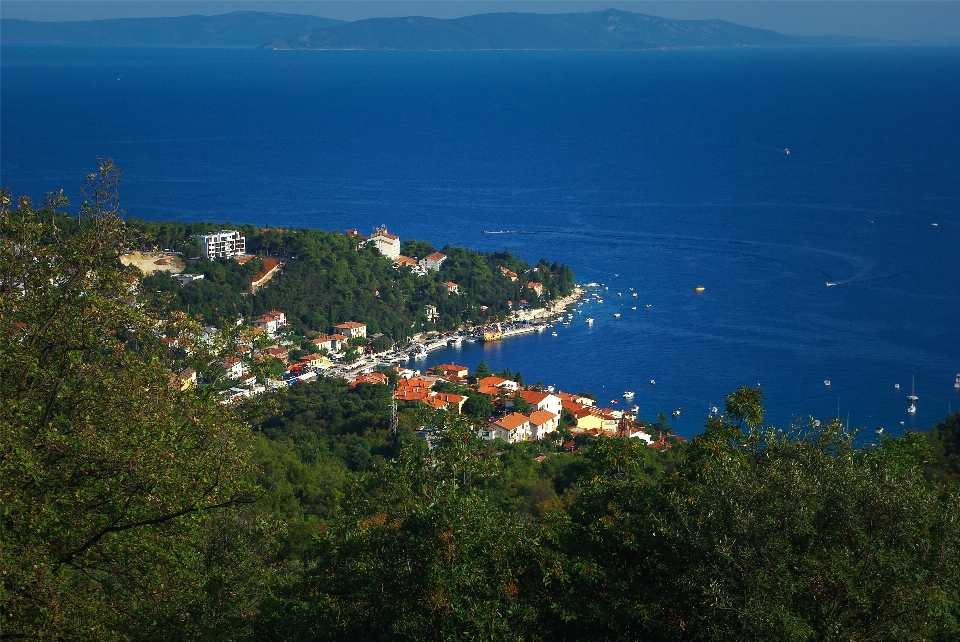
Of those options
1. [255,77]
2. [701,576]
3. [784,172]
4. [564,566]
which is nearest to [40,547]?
[564,566]

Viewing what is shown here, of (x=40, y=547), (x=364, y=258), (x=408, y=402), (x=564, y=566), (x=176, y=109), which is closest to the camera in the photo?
(x=40, y=547)

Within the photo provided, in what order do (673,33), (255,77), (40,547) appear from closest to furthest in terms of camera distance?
(40,547)
(255,77)
(673,33)

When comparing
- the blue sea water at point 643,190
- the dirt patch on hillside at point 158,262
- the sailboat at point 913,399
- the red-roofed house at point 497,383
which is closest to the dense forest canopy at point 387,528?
the red-roofed house at point 497,383

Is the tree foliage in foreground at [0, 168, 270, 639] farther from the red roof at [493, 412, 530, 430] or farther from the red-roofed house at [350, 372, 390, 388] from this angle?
the red-roofed house at [350, 372, 390, 388]

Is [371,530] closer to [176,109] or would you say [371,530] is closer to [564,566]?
[564,566]

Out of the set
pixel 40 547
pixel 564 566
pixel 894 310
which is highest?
pixel 40 547

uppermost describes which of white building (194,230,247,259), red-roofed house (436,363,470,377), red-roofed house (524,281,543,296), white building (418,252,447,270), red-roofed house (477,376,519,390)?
white building (194,230,247,259)

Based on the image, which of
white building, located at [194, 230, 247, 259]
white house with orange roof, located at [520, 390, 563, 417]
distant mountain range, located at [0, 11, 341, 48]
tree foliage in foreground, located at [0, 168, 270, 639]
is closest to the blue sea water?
white house with orange roof, located at [520, 390, 563, 417]
